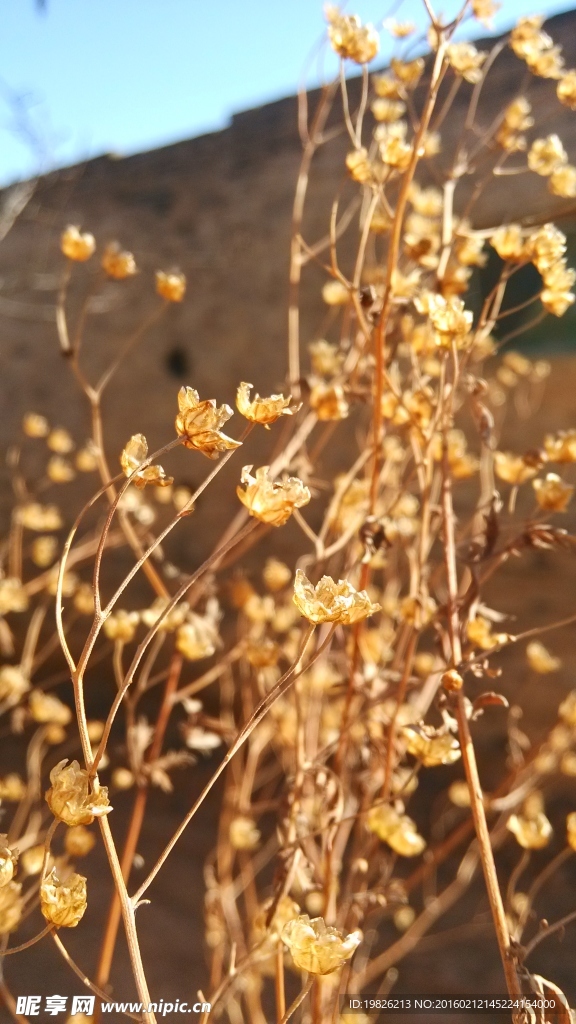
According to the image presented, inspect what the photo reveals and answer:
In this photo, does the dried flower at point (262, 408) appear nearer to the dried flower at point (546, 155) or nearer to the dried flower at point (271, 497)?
the dried flower at point (271, 497)

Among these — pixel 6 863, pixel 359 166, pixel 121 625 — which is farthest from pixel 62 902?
pixel 359 166

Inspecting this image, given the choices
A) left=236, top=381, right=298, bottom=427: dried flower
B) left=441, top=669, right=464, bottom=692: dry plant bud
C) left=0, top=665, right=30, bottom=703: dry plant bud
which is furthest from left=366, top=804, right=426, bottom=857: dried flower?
left=0, top=665, right=30, bottom=703: dry plant bud

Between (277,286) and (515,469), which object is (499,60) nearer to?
(277,286)

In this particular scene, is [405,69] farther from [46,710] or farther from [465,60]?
[46,710]

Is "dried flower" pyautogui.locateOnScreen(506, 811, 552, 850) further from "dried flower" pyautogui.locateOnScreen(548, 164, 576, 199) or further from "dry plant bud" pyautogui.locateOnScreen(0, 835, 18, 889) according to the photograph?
"dried flower" pyautogui.locateOnScreen(548, 164, 576, 199)

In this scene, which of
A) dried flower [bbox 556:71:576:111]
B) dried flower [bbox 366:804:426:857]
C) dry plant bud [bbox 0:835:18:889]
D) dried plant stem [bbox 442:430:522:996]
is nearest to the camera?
dry plant bud [bbox 0:835:18:889]

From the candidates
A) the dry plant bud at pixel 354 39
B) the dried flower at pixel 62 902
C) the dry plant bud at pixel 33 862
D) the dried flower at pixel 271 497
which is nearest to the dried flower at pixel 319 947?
the dried flower at pixel 62 902
